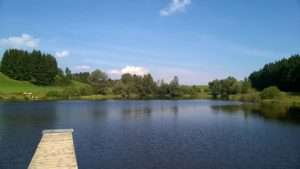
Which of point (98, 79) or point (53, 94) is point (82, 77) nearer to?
point (98, 79)

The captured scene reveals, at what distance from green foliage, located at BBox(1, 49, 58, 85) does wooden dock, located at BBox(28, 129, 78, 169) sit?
100907 millimetres

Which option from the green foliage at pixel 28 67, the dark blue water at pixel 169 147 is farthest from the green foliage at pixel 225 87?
the dark blue water at pixel 169 147

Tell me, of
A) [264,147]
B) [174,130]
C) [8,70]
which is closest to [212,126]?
[174,130]

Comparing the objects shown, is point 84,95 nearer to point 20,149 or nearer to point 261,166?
point 20,149

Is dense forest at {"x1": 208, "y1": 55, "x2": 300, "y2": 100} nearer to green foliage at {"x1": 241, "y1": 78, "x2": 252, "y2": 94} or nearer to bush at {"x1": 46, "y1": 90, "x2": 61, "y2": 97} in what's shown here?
green foliage at {"x1": 241, "y1": 78, "x2": 252, "y2": 94}

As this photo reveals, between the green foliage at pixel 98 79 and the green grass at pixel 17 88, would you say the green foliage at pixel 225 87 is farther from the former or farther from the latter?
the green grass at pixel 17 88

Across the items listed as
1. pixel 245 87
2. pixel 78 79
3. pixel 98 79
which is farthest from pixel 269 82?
pixel 78 79

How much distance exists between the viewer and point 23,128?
1284 inches

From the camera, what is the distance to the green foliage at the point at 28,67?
115562 mm

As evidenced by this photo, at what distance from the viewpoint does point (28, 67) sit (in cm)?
11756

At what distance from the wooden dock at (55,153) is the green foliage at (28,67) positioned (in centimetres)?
10091

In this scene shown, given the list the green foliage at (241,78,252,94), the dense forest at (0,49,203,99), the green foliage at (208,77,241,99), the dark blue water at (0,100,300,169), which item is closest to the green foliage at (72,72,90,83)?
the dense forest at (0,49,203,99)

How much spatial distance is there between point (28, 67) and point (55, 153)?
4267 inches

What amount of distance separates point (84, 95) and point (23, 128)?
84.5 meters
